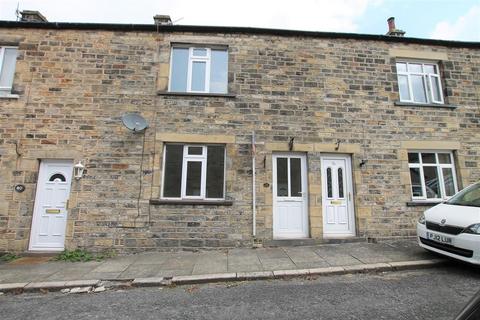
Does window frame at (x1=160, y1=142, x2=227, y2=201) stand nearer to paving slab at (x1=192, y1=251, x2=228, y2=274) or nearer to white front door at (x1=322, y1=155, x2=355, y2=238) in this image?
paving slab at (x1=192, y1=251, x2=228, y2=274)

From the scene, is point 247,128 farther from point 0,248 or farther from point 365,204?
point 0,248

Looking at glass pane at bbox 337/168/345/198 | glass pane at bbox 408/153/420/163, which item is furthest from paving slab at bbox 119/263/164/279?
glass pane at bbox 408/153/420/163

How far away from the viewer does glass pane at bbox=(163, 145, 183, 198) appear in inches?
293

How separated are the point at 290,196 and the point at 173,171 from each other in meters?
3.38

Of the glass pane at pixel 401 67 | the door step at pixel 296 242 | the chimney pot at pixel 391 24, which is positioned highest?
the chimney pot at pixel 391 24

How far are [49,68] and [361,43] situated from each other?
9.48 meters

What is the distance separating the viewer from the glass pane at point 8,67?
25.4 feet

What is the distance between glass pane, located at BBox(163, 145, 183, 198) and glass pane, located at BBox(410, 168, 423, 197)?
685 centimetres

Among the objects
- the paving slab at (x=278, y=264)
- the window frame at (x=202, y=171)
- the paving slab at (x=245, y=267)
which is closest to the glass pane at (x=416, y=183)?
the paving slab at (x=278, y=264)

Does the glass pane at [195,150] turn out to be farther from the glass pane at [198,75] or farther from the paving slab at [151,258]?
the paving slab at [151,258]

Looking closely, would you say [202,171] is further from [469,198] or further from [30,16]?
[30,16]

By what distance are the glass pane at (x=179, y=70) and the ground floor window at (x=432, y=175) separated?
7215 millimetres

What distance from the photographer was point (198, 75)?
8203 millimetres

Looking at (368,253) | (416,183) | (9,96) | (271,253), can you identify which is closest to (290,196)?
(271,253)
